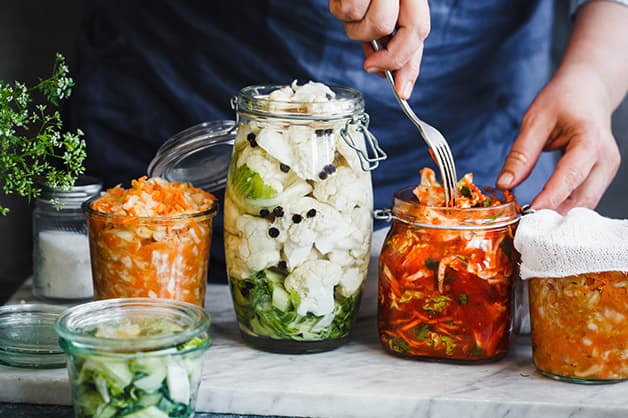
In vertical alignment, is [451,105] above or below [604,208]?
above

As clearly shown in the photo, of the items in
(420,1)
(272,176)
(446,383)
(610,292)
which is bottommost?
(446,383)

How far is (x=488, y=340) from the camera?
1114 mm

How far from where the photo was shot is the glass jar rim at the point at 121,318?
895 mm

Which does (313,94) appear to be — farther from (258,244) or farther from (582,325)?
(582,325)

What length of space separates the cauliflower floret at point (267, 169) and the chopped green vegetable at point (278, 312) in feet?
0.35

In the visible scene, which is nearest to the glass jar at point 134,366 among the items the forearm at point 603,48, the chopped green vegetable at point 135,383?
the chopped green vegetable at point 135,383

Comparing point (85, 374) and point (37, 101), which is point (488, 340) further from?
point (37, 101)

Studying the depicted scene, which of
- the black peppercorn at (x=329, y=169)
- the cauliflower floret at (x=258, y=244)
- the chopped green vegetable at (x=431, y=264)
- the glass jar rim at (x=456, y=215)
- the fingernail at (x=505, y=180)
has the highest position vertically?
the black peppercorn at (x=329, y=169)

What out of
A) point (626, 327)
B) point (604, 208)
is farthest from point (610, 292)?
point (604, 208)

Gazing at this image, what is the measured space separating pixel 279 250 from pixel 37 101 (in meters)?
1.07

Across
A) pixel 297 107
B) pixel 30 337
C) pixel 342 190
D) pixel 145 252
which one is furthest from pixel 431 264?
pixel 30 337

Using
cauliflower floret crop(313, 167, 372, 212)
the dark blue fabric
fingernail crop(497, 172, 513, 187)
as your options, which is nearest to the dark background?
the dark blue fabric

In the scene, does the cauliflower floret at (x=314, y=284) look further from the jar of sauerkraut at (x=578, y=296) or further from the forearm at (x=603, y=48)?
the forearm at (x=603, y=48)

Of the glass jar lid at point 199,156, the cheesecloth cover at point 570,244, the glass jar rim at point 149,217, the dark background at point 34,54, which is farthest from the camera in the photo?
the dark background at point 34,54
